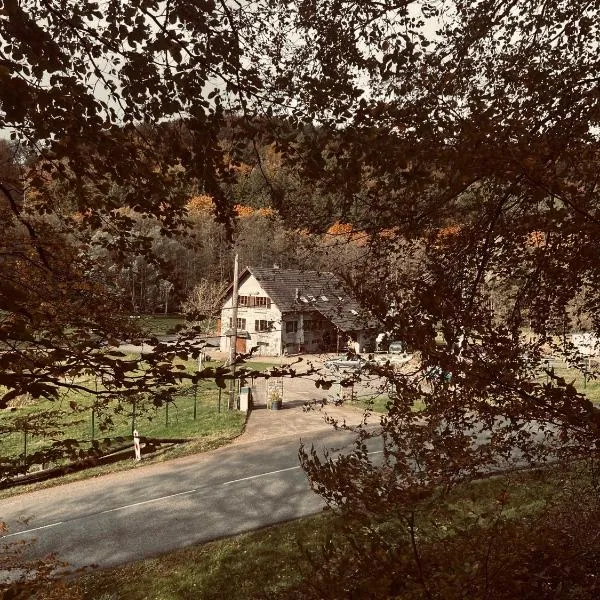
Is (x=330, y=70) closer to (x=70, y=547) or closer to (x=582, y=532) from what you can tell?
(x=582, y=532)

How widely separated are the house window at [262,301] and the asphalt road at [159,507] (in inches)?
768

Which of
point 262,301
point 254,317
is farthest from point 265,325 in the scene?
point 262,301

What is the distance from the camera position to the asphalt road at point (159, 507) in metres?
9.92

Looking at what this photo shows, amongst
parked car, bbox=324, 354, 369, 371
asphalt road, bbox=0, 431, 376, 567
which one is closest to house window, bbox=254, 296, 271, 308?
asphalt road, bbox=0, 431, 376, 567

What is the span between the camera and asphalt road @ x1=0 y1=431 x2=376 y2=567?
32.6 ft

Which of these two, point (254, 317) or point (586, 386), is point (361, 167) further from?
point (254, 317)

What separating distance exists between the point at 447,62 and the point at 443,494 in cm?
397

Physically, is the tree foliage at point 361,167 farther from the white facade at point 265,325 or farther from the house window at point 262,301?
the house window at point 262,301

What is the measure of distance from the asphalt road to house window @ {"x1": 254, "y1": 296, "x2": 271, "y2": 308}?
1951cm

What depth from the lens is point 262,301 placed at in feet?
113

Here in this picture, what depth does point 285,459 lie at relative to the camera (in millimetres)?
14500

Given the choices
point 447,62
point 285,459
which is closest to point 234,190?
point 447,62

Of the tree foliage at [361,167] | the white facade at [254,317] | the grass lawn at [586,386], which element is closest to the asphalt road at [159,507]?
the tree foliage at [361,167]

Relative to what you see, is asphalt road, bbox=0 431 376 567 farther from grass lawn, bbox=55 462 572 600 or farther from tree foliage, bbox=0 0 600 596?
tree foliage, bbox=0 0 600 596
